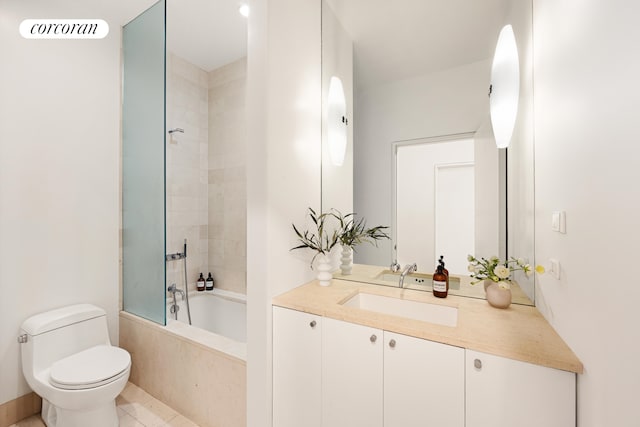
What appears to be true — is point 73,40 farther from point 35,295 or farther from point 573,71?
point 573,71

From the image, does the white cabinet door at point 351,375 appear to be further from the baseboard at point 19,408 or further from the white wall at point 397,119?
the baseboard at point 19,408

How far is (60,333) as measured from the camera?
5.54 ft

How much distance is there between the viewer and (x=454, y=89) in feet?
4.84

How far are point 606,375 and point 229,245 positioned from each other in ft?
8.80

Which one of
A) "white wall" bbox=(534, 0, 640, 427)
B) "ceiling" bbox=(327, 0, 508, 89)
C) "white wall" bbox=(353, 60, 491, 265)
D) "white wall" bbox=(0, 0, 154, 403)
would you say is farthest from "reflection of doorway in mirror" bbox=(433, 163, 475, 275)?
"white wall" bbox=(0, 0, 154, 403)

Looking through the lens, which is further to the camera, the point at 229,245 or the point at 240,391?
the point at 229,245

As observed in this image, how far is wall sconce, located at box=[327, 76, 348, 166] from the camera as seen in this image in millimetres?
1793

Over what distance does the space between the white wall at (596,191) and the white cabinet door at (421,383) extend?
0.33 m

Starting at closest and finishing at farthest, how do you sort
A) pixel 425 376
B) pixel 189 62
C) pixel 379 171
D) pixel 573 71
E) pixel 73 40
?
pixel 573 71, pixel 425 376, pixel 379 171, pixel 73 40, pixel 189 62

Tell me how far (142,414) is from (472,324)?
2136 millimetres

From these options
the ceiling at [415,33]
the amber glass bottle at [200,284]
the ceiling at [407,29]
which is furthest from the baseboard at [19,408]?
the ceiling at [415,33]

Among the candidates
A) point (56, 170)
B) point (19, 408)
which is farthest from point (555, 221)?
point (19, 408)

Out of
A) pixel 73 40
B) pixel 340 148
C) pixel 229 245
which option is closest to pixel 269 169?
pixel 340 148

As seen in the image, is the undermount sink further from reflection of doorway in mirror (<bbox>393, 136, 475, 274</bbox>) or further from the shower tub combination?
the shower tub combination
